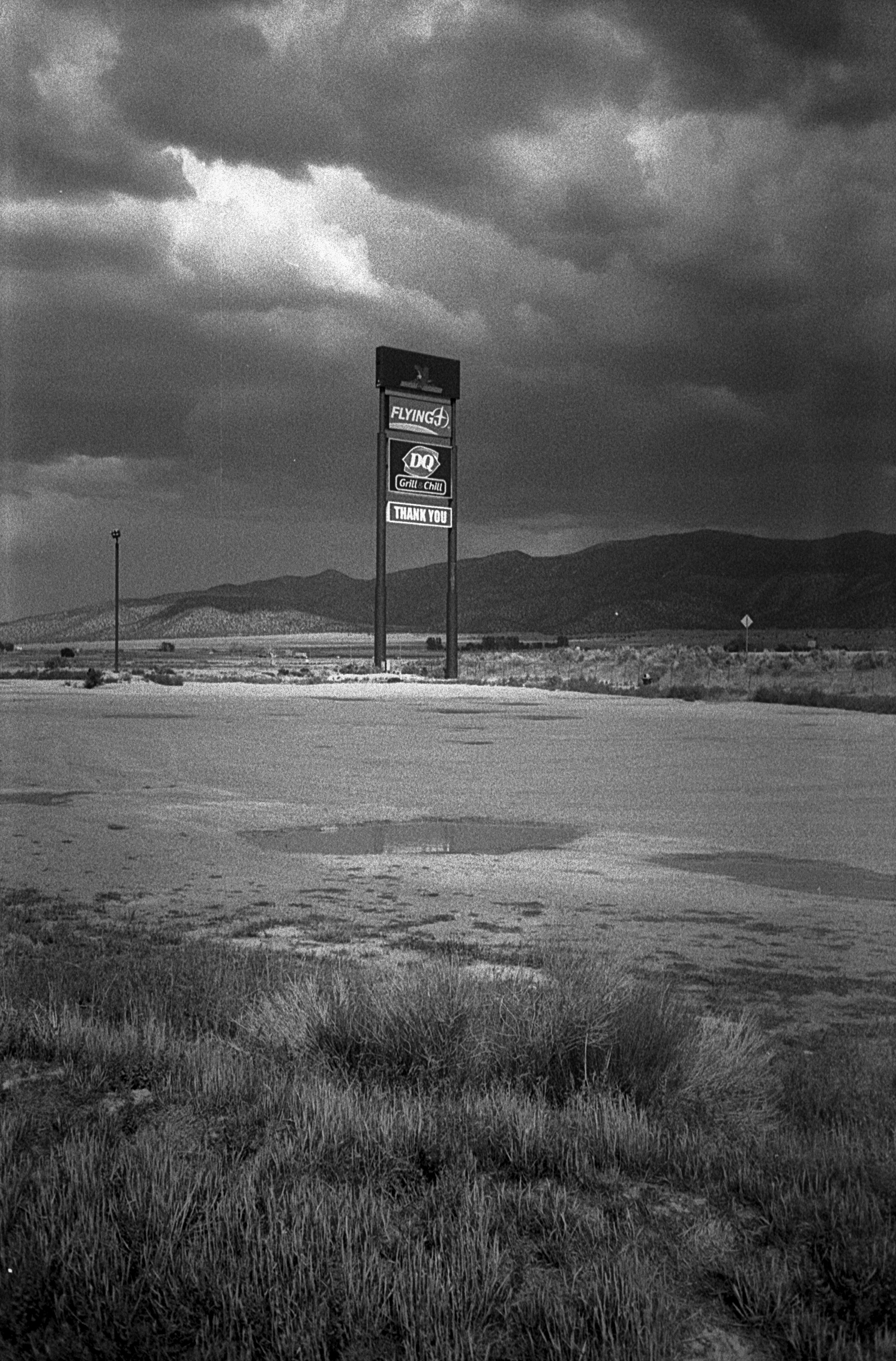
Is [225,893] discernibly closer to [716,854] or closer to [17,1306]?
[716,854]

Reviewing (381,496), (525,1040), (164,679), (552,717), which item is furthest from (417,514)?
(525,1040)

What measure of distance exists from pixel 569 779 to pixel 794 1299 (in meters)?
15.0

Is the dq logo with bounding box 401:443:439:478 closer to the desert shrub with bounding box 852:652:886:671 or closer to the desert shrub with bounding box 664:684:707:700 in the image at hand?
the desert shrub with bounding box 664:684:707:700

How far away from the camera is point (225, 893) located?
10.1 metres

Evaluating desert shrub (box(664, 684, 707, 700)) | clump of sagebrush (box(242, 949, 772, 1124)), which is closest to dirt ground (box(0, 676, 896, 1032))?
clump of sagebrush (box(242, 949, 772, 1124))

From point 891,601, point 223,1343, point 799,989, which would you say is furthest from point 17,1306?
point 891,601

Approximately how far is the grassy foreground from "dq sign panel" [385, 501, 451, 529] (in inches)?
1935

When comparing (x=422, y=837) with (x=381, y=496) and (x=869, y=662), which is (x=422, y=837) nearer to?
(x=381, y=496)

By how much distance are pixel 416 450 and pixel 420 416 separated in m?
1.66

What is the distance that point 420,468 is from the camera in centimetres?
5609

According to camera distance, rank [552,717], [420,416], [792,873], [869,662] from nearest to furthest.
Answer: [792,873], [552,717], [420,416], [869,662]

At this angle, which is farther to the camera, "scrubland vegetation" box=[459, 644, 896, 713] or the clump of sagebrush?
"scrubland vegetation" box=[459, 644, 896, 713]

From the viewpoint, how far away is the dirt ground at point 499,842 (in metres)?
8.66

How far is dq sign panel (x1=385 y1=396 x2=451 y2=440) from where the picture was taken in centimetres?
5603
